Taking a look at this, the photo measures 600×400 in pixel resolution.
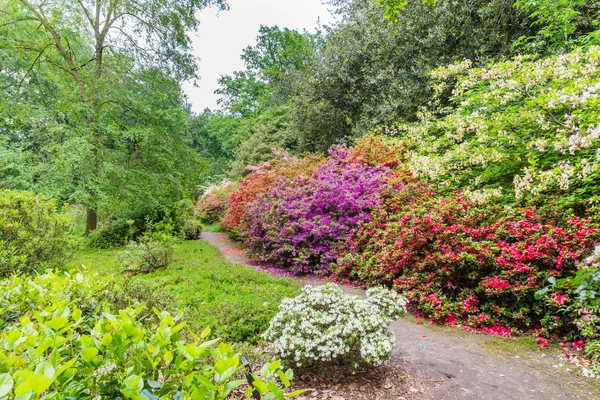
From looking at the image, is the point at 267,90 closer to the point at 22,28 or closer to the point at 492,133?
the point at 22,28

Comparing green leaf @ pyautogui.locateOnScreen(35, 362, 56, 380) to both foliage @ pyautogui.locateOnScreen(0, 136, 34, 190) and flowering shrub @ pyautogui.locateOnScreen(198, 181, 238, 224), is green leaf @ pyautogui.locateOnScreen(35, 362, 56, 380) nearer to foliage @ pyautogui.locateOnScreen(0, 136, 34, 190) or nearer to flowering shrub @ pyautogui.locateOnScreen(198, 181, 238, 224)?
foliage @ pyautogui.locateOnScreen(0, 136, 34, 190)

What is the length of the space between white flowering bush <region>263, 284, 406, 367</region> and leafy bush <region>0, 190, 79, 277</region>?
174 inches

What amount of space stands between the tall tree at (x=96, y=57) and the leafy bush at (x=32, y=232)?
3.70m

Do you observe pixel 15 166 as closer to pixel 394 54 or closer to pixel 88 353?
pixel 394 54

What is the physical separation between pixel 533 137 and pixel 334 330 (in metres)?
4.65

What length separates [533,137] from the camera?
5.09m

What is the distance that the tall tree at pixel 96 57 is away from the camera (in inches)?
386

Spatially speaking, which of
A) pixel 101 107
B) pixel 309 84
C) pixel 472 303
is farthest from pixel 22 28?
pixel 472 303

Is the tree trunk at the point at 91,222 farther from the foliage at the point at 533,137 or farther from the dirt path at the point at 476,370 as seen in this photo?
the dirt path at the point at 476,370

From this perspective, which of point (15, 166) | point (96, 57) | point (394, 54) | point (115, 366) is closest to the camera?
point (115, 366)

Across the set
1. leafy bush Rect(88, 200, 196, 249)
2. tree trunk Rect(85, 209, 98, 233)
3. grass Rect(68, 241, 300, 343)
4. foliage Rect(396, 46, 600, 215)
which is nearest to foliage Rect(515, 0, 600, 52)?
foliage Rect(396, 46, 600, 215)

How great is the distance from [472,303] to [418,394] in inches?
79.9

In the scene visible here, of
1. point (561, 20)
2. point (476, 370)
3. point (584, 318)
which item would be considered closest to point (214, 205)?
point (561, 20)

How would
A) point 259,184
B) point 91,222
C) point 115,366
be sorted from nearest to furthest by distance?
point 115,366 < point 259,184 < point 91,222
